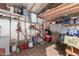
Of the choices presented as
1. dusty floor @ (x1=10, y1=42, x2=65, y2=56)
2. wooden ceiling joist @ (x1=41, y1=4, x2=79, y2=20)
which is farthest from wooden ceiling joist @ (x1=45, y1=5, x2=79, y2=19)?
dusty floor @ (x1=10, y1=42, x2=65, y2=56)

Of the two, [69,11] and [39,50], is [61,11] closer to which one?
[69,11]

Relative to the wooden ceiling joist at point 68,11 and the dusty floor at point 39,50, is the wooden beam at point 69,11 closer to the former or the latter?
the wooden ceiling joist at point 68,11

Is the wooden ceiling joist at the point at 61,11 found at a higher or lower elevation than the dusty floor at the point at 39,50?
higher

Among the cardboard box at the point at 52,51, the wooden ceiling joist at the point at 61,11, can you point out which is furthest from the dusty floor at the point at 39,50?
the wooden ceiling joist at the point at 61,11

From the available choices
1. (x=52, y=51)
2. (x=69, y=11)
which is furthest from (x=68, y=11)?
(x=52, y=51)

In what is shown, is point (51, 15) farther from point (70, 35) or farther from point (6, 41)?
point (6, 41)

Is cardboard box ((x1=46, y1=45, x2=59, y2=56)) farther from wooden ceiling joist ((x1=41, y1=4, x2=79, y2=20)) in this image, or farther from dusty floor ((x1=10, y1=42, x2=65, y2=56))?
wooden ceiling joist ((x1=41, y1=4, x2=79, y2=20))

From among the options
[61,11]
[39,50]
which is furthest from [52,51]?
[61,11]

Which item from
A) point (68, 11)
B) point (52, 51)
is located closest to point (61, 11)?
point (68, 11)

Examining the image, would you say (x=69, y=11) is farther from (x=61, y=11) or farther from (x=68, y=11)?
(x=61, y=11)

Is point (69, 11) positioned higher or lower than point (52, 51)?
higher

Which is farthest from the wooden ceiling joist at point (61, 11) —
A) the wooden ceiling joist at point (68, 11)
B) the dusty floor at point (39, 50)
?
the dusty floor at point (39, 50)

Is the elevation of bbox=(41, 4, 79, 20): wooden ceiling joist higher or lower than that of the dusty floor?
higher

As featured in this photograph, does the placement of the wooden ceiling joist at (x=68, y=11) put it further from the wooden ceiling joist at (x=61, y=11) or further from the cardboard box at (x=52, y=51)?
the cardboard box at (x=52, y=51)
